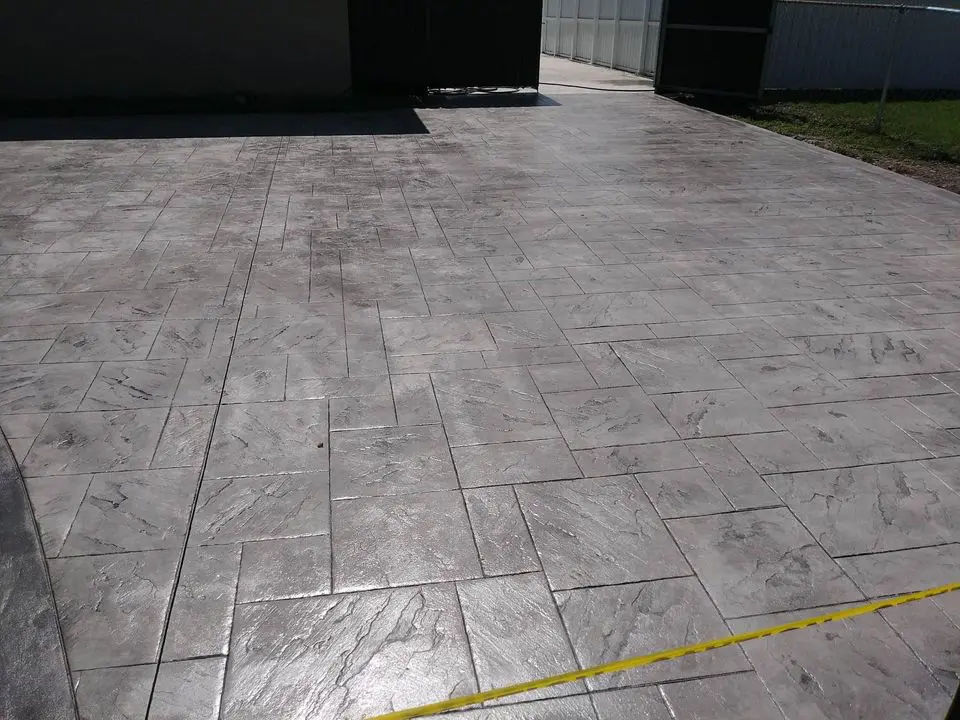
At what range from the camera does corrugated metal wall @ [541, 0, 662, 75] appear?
18.6 meters

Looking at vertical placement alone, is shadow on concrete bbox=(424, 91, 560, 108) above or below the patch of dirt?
above

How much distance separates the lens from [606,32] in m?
21.1

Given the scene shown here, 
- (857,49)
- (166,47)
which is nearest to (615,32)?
(857,49)

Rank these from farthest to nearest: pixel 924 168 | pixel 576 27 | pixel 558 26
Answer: pixel 558 26
pixel 576 27
pixel 924 168

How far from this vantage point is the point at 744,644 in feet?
8.97

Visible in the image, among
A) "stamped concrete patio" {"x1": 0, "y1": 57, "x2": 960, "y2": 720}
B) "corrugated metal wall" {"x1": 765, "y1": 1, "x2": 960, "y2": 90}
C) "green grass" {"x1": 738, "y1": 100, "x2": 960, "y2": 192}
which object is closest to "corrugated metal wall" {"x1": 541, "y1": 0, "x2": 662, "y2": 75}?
"corrugated metal wall" {"x1": 765, "y1": 1, "x2": 960, "y2": 90}

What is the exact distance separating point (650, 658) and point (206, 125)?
1180 centimetres

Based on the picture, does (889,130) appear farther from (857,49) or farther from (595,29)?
(595,29)

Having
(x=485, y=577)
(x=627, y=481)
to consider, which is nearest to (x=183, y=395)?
(x=485, y=577)

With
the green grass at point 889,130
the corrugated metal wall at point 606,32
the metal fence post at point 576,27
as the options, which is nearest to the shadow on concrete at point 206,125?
the green grass at point 889,130

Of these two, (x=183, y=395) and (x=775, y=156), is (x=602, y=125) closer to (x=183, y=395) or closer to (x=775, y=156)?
(x=775, y=156)

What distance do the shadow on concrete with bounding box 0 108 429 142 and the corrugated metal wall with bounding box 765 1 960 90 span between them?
29.3 feet

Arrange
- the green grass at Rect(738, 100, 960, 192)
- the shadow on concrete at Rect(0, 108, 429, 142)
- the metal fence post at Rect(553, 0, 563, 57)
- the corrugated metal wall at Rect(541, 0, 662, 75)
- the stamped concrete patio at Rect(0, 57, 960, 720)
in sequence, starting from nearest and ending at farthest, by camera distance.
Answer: the stamped concrete patio at Rect(0, 57, 960, 720) < the green grass at Rect(738, 100, 960, 192) < the shadow on concrete at Rect(0, 108, 429, 142) < the corrugated metal wall at Rect(541, 0, 662, 75) < the metal fence post at Rect(553, 0, 563, 57)

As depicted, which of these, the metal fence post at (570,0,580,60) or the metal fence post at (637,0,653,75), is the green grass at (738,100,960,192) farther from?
the metal fence post at (570,0,580,60)
